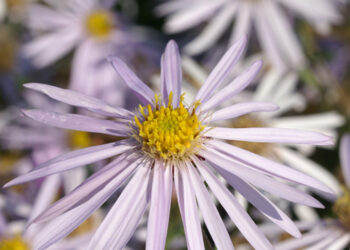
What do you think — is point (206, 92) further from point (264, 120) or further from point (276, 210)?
point (264, 120)

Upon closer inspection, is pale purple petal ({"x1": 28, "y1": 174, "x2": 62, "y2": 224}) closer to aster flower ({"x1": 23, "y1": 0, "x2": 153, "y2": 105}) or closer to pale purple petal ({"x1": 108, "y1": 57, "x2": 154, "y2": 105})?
pale purple petal ({"x1": 108, "y1": 57, "x2": 154, "y2": 105})

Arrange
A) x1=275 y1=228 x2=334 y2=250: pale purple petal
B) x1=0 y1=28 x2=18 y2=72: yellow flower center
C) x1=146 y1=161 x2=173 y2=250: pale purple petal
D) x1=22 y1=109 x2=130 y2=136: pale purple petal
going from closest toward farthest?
x1=146 y1=161 x2=173 y2=250: pale purple petal → x1=22 y1=109 x2=130 y2=136: pale purple petal → x1=275 y1=228 x2=334 y2=250: pale purple petal → x1=0 y1=28 x2=18 y2=72: yellow flower center

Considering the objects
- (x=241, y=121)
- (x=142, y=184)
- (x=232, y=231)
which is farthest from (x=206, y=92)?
(x=241, y=121)

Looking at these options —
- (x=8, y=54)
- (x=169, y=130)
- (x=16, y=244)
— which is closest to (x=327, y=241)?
(x=169, y=130)

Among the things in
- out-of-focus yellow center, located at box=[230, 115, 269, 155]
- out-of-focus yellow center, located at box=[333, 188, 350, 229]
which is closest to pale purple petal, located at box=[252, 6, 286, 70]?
out-of-focus yellow center, located at box=[230, 115, 269, 155]

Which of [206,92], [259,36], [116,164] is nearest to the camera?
[116,164]

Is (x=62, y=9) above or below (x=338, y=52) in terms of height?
above
